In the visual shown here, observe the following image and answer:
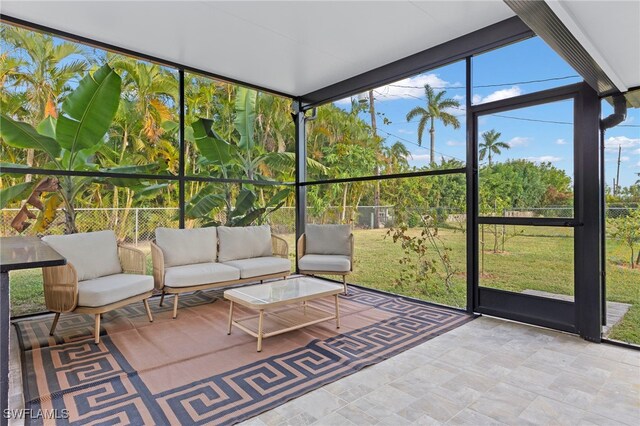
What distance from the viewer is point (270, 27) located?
3.53m

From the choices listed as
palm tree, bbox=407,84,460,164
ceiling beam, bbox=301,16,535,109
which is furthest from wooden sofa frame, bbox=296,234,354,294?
ceiling beam, bbox=301,16,535,109

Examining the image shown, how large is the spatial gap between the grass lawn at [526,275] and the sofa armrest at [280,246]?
1.79 metres

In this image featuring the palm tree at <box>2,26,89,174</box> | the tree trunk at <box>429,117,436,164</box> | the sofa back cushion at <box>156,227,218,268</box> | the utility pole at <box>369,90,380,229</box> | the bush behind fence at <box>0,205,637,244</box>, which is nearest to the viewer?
the bush behind fence at <box>0,205,637,244</box>

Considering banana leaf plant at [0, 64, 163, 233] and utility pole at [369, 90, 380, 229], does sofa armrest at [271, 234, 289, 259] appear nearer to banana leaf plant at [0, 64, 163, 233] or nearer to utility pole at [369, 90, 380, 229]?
utility pole at [369, 90, 380, 229]

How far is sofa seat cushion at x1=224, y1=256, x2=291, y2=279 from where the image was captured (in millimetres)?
4152

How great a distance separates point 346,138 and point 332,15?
312cm

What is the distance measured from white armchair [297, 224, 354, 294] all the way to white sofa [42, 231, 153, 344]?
1962 mm

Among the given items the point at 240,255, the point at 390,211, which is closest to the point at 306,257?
the point at 240,255

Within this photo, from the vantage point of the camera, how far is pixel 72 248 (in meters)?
3.23

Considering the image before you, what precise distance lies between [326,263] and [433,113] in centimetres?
263

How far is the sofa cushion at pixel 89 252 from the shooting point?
3.19 meters

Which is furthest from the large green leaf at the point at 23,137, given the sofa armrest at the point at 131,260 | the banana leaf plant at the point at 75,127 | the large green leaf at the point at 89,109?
the sofa armrest at the point at 131,260

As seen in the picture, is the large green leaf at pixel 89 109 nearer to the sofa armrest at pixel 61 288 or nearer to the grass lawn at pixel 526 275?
the sofa armrest at pixel 61 288

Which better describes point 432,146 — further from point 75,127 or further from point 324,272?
point 75,127
